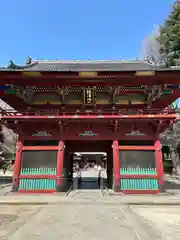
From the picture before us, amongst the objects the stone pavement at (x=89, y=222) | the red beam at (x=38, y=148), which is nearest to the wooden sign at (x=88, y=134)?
the red beam at (x=38, y=148)

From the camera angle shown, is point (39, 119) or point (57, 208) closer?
point (57, 208)

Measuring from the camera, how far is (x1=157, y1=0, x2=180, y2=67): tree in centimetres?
2446

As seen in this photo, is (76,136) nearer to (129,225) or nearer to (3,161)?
(129,225)

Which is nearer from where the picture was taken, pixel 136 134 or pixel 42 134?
pixel 136 134

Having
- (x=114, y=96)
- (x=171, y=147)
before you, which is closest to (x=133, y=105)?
(x=114, y=96)

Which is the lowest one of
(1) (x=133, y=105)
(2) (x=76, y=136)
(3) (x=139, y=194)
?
(3) (x=139, y=194)

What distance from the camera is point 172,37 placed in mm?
24688

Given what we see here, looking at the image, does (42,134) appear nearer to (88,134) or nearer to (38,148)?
(38,148)

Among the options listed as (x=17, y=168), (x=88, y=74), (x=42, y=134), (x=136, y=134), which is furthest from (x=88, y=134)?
(x=17, y=168)

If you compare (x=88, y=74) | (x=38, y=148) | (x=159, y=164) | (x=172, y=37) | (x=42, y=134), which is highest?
(x=172, y=37)

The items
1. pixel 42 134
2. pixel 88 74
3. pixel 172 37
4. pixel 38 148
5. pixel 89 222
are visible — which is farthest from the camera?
pixel 172 37

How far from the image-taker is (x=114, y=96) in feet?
42.9

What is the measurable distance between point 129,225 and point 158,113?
820 cm

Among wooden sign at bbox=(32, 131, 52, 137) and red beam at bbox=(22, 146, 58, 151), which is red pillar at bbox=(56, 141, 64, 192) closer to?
red beam at bbox=(22, 146, 58, 151)
